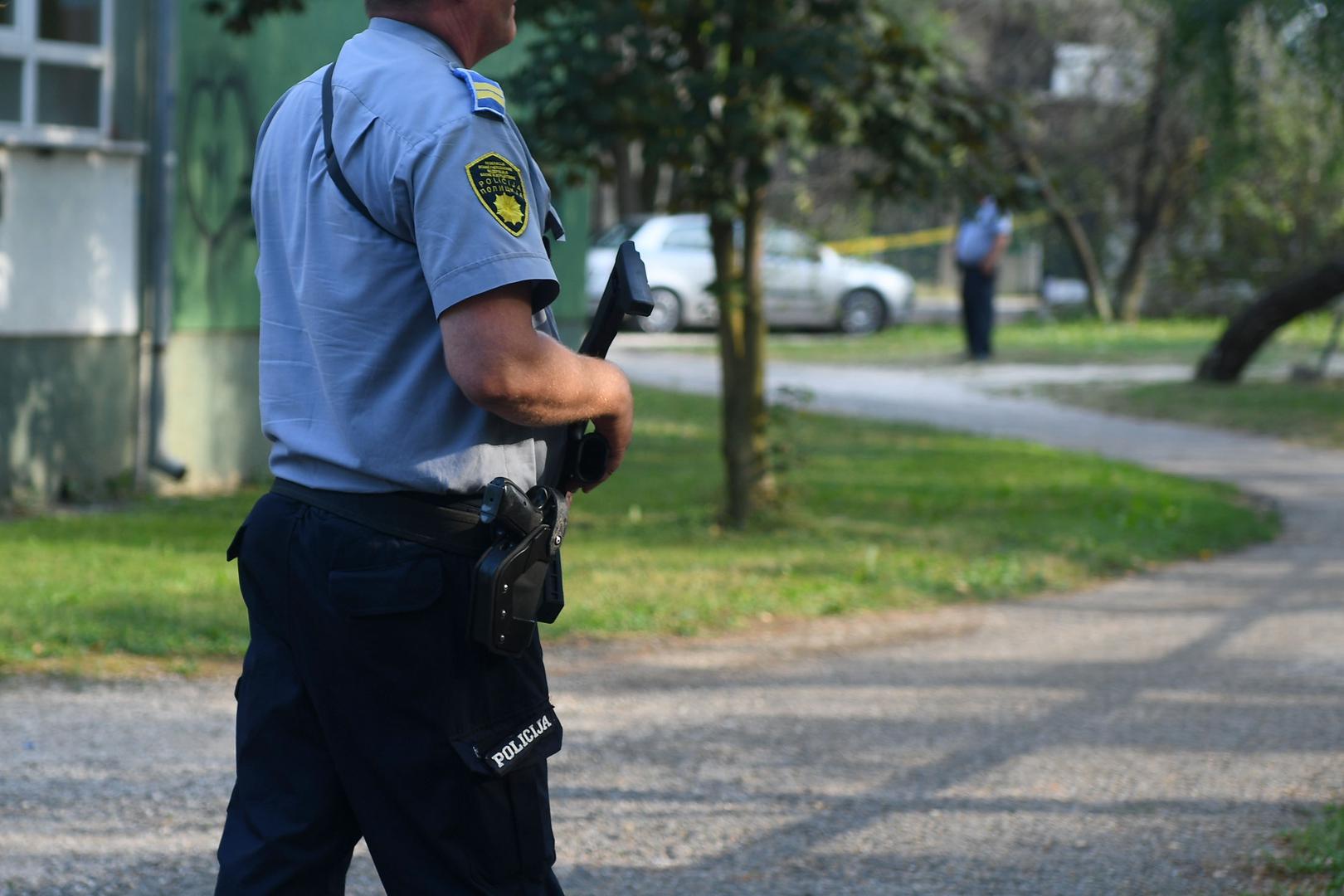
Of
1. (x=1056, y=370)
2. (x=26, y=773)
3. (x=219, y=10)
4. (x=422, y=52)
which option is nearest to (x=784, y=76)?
(x=219, y=10)

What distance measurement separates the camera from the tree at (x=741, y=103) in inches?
298

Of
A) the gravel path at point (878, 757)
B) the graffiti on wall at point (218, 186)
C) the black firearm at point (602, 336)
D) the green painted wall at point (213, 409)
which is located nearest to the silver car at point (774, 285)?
the green painted wall at point (213, 409)

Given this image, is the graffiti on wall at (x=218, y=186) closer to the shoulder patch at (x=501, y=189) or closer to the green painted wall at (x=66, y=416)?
the green painted wall at (x=66, y=416)

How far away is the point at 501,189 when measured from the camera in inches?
92.4

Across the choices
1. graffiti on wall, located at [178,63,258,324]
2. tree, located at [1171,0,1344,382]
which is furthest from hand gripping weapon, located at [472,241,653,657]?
tree, located at [1171,0,1344,382]

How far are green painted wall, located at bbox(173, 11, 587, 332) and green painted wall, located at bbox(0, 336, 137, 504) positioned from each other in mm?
573

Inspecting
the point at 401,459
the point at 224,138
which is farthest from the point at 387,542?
the point at 224,138

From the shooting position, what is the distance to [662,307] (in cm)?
2430

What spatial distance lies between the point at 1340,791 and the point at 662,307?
1990cm

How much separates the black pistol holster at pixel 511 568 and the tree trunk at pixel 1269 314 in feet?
48.1

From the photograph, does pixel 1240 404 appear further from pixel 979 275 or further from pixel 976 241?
pixel 976 241

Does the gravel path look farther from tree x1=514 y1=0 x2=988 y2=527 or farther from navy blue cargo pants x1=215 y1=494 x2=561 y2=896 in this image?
tree x1=514 y1=0 x2=988 y2=527

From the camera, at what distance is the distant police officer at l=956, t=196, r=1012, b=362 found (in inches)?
761

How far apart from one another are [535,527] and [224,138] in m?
8.28
